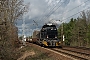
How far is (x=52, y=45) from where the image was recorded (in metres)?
36.5

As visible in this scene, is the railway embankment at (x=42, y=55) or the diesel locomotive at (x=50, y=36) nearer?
the railway embankment at (x=42, y=55)

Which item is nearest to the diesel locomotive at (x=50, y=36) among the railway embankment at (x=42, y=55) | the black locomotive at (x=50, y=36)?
the black locomotive at (x=50, y=36)

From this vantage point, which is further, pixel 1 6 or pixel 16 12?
pixel 16 12

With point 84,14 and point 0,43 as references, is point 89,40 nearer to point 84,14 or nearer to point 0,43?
point 84,14

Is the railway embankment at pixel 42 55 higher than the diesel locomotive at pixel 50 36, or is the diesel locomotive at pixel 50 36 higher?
the diesel locomotive at pixel 50 36

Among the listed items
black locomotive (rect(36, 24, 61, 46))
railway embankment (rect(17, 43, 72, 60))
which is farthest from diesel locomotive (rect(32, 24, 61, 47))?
railway embankment (rect(17, 43, 72, 60))

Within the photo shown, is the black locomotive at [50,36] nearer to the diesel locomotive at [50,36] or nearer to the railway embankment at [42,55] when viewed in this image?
the diesel locomotive at [50,36]

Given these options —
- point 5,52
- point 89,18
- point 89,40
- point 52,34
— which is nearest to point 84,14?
point 89,18

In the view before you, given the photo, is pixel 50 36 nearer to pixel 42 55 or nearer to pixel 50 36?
pixel 50 36

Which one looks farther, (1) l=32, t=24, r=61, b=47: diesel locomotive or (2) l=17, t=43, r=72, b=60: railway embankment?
(1) l=32, t=24, r=61, b=47: diesel locomotive

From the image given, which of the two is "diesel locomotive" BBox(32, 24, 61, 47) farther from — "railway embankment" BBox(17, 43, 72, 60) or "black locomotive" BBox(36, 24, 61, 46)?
"railway embankment" BBox(17, 43, 72, 60)

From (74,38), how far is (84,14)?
14.7m

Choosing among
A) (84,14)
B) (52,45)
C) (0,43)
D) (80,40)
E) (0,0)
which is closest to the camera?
(0,0)

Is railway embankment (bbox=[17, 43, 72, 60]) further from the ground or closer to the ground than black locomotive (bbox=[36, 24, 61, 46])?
closer to the ground
